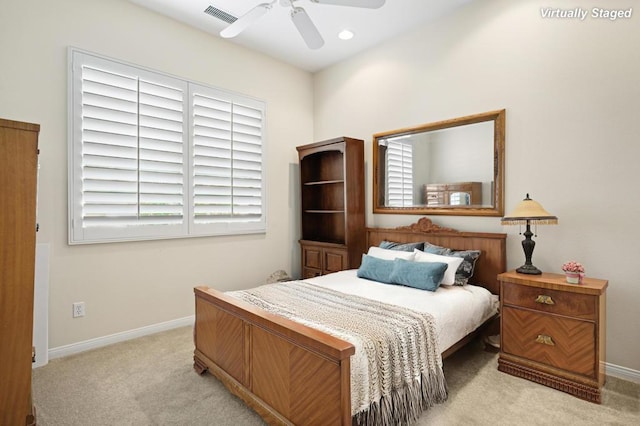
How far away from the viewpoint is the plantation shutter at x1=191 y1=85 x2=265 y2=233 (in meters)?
3.66

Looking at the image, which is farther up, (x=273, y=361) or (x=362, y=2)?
(x=362, y=2)

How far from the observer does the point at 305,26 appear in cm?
254

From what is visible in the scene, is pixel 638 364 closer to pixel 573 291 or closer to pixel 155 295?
pixel 573 291

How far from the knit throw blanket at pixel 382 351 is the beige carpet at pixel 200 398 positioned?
Result: 0.22m

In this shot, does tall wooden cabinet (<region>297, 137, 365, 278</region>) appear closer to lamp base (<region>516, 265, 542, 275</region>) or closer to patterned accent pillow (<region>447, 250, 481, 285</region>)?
patterned accent pillow (<region>447, 250, 481, 285</region>)

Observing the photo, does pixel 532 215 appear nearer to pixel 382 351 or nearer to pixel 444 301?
pixel 444 301

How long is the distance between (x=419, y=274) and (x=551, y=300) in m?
0.90

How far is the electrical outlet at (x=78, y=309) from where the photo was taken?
2930 millimetres

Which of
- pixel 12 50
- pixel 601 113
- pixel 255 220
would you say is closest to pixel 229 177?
pixel 255 220

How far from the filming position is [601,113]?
258 cm

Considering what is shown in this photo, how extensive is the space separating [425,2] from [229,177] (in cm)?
267

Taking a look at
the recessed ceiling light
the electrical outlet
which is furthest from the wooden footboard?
the recessed ceiling light

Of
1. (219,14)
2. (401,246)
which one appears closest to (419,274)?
(401,246)

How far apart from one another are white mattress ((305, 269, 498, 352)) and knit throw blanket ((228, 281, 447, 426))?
0.14m
